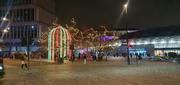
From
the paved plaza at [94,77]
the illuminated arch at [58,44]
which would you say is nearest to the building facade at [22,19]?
the illuminated arch at [58,44]

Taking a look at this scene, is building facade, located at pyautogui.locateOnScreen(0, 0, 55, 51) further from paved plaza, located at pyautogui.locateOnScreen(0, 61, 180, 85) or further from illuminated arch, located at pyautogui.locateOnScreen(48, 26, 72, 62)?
paved plaza, located at pyautogui.locateOnScreen(0, 61, 180, 85)

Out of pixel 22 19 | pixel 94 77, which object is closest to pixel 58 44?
pixel 94 77

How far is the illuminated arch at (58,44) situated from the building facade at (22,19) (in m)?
61.9

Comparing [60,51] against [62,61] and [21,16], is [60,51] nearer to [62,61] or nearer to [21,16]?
[62,61]

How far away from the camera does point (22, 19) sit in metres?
131

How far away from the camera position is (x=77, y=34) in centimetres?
9094

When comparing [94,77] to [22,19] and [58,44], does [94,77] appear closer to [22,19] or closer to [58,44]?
[58,44]

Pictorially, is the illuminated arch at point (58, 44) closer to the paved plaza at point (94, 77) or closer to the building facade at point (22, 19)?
the paved plaza at point (94, 77)

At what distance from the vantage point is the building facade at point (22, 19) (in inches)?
5079

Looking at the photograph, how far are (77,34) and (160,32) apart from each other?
50406 mm

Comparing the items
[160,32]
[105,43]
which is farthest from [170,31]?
[105,43]

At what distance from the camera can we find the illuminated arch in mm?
65125

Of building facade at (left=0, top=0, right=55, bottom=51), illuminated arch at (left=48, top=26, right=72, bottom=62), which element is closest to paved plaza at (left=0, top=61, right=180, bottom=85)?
illuminated arch at (left=48, top=26, right=72, bottom=62)

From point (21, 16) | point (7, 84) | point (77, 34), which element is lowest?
point (7, 84)
